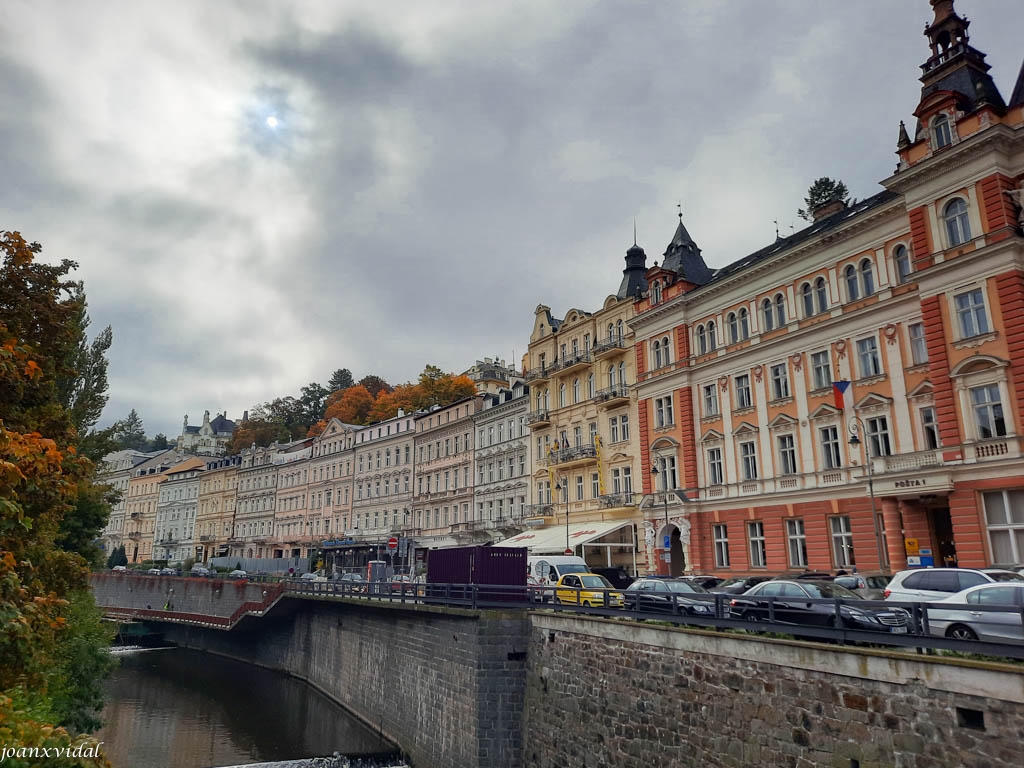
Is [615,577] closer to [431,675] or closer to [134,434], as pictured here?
[431,675]

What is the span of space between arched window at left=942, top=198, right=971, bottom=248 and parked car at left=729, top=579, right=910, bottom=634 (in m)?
16.4

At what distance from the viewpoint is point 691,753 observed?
533 inches

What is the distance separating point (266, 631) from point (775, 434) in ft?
Answer: 114

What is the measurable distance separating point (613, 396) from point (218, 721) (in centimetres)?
2719

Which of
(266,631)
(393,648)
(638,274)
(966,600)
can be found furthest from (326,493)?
(966,600)

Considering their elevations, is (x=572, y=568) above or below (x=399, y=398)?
below

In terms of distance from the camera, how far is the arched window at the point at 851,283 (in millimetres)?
30797

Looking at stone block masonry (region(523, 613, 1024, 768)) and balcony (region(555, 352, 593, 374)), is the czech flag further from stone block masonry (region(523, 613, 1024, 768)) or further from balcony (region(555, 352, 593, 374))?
balcony (region(555, 352, 593, 374))

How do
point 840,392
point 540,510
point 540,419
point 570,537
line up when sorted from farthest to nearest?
1. point 540,419
2. point 540,510
3. point 570,537
4. point 840,392

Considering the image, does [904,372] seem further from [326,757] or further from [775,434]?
[326,757]

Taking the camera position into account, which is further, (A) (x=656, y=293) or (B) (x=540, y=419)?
(B) (x=540, y=419)

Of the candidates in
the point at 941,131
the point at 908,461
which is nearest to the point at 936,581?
the point at 908,461

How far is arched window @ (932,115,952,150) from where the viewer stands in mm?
27000

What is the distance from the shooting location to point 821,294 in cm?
3228
